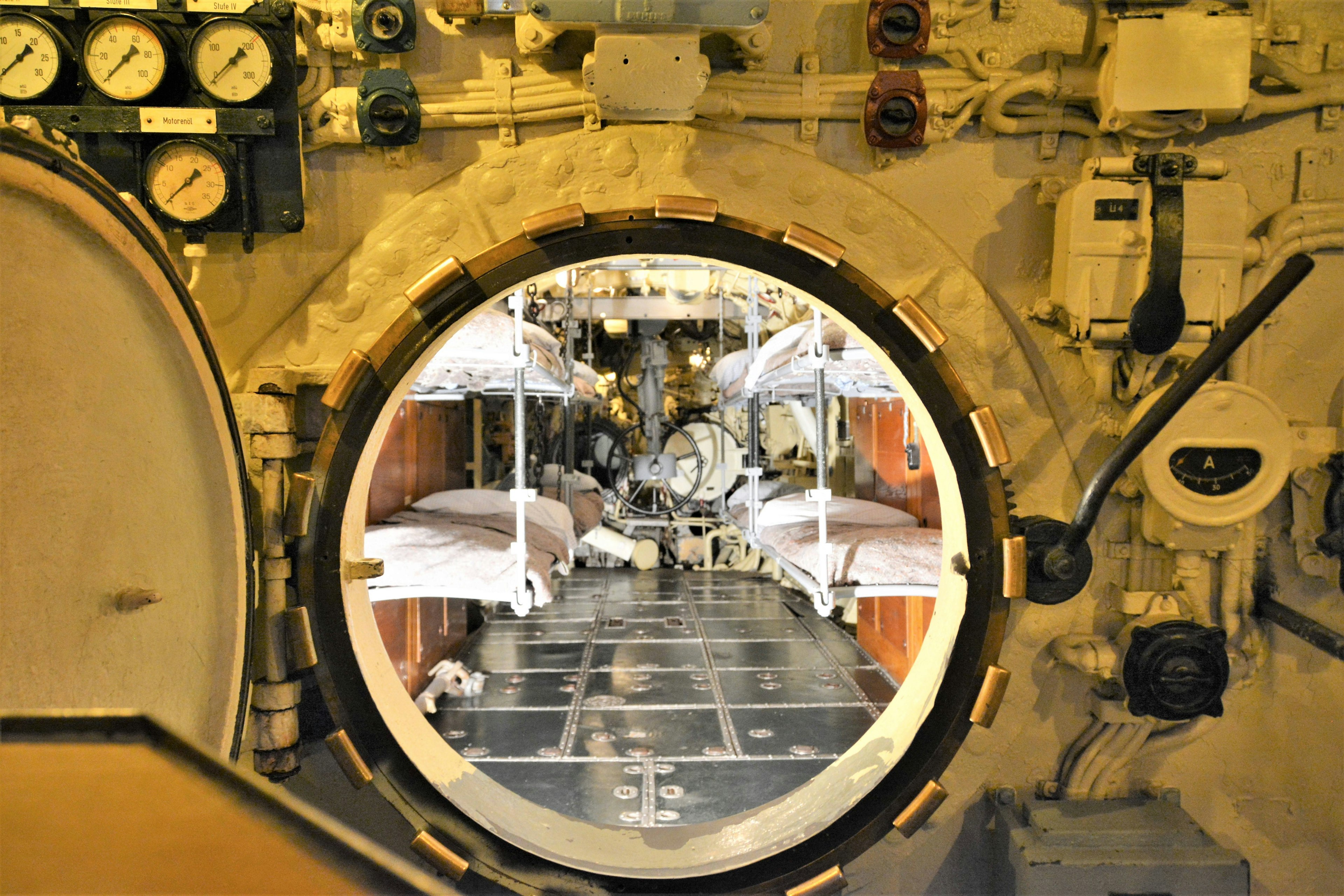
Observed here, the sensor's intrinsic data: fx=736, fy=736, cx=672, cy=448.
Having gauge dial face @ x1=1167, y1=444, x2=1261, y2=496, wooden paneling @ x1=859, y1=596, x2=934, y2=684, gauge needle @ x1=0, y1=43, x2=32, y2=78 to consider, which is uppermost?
gauge needle @ x1=0, y1=43, x2=32, y2=78

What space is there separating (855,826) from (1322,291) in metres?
1.93

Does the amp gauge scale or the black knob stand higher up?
the amp gauge scale

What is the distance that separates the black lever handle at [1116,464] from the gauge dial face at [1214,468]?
0.43 ft

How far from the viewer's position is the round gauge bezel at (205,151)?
1.84 meters

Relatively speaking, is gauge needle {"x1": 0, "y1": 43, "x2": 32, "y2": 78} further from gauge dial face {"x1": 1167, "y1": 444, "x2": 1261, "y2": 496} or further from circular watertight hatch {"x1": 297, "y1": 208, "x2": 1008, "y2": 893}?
gauge dial face {"x1": 1167, "y1": 444, "x2": 1261, "y2": 496}

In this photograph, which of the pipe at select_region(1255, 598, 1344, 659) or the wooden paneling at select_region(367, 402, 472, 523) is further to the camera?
the wooden paneling at select_region(367, 402, 472, 523)

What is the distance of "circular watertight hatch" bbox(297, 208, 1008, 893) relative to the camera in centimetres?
194

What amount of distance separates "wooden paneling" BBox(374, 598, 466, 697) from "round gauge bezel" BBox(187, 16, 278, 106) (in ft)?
10.5

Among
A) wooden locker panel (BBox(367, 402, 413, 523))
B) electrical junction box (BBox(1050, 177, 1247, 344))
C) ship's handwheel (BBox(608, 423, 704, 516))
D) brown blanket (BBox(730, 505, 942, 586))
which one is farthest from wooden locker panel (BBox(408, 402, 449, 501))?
electrical junction box (BBox(1050, 177, 1247, 344))

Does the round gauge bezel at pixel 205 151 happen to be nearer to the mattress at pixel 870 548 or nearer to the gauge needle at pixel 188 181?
the gauge needle at pixel 188 181

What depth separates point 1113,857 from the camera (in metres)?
1.92

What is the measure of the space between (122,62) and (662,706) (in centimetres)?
444

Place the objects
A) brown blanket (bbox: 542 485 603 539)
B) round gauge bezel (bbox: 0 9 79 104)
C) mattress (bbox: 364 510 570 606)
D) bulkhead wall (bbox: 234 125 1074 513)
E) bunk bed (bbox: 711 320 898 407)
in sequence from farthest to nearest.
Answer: brown blanket (bbox: 542 485 603 539) < bunk bed (bbox: 711 320 898 407) < mattress (bbox: 364 510 570 606) < bulkhead wall (bbox: 234 125 1074 513) < round gauge bezel (bbox: 0 9 79 104)

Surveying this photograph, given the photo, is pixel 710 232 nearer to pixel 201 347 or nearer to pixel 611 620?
pixel 201 347
